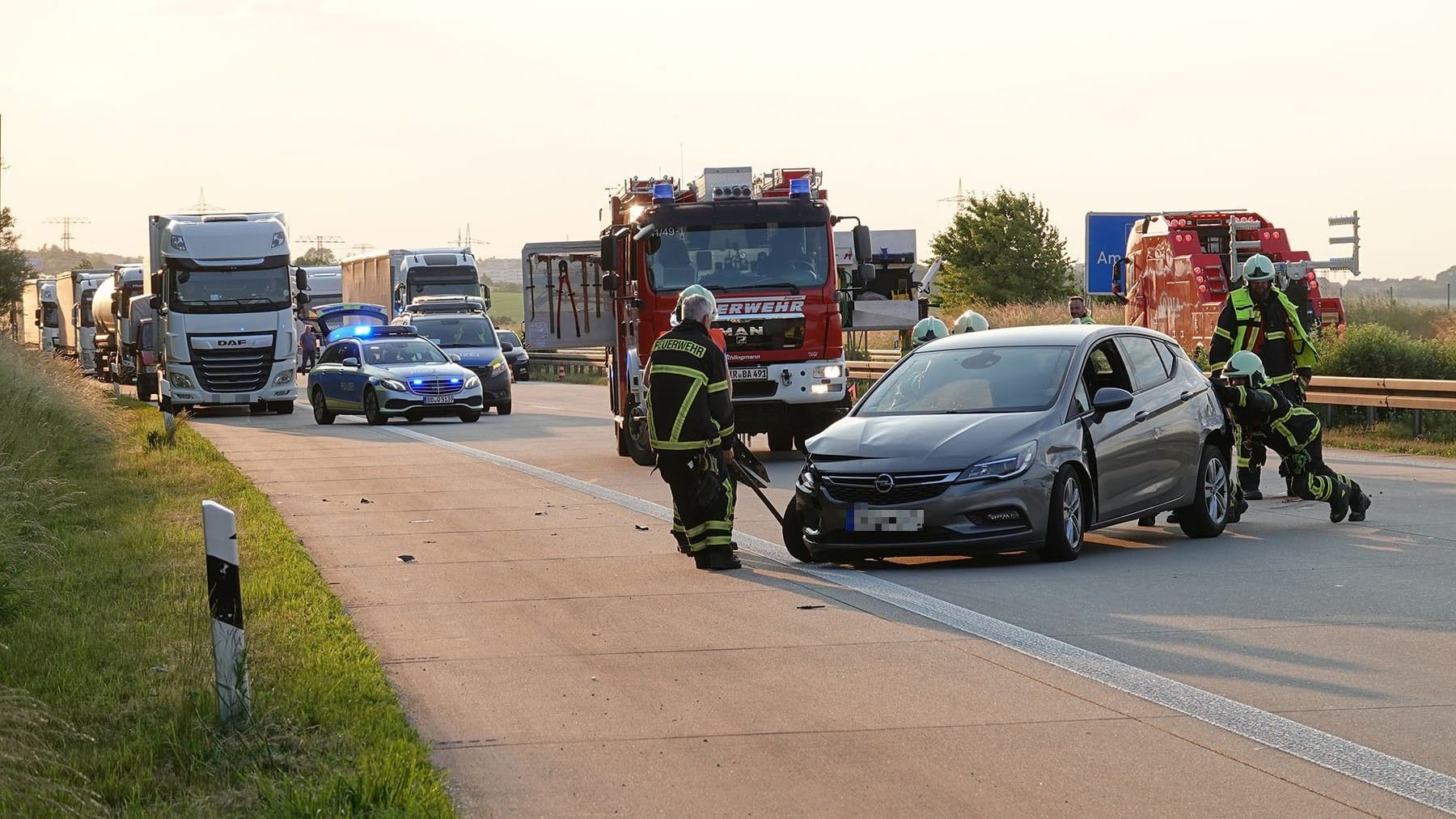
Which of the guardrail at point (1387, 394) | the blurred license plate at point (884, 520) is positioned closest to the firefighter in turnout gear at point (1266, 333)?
the blurred license plate at point (884, 520)

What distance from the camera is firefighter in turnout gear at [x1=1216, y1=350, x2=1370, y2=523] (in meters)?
13.9

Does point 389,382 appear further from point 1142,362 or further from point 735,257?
point 1142,362

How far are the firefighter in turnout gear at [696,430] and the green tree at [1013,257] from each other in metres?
52.6

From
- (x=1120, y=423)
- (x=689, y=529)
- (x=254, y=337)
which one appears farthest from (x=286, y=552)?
(x=254, y=337)

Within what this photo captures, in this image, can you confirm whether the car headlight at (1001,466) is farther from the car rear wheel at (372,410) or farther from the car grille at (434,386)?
the car rear wheel at (372,410)

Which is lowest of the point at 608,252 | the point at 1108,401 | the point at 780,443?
the point at 780,443

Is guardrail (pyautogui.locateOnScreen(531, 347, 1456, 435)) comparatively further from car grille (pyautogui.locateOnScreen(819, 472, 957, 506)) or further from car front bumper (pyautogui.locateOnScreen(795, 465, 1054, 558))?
car grille (pyautogui.locateOnScreen(819, 472, 957, 506))

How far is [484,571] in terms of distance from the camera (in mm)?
11836

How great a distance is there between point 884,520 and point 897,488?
20 cm

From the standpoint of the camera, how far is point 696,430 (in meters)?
11.7

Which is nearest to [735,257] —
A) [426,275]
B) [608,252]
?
[608,252]

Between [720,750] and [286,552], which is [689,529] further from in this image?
[720,750]

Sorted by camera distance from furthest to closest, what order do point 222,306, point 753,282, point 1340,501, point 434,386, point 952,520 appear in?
point 222,306, point 434,386, point 753,282, point 1340,501, point 952,520

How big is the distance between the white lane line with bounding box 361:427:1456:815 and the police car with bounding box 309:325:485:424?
732 inches
